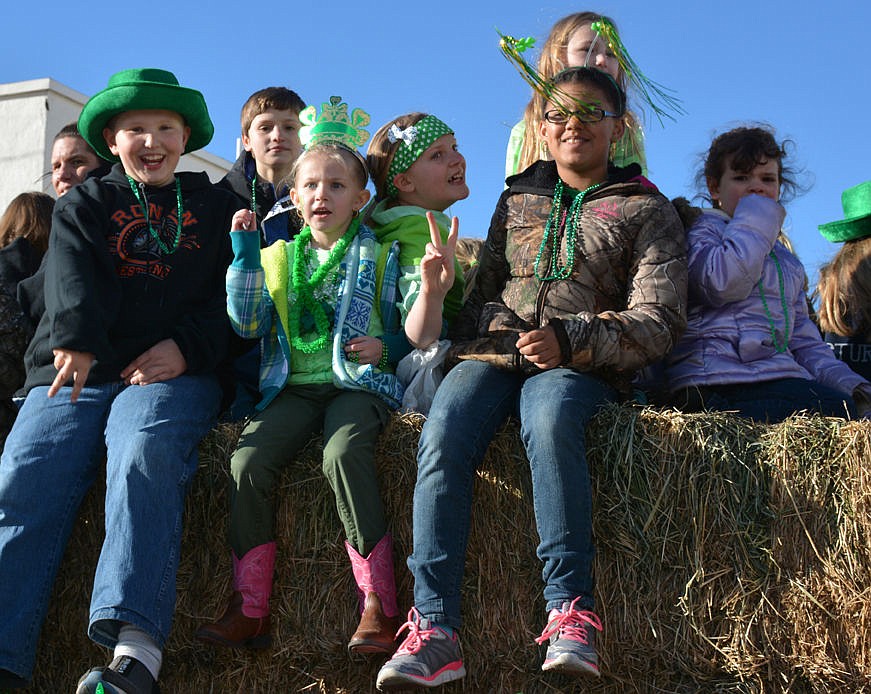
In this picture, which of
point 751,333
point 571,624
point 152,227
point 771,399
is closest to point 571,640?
point 571,624

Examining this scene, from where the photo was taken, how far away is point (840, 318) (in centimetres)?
449

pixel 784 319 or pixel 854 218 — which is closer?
pixel 784 319

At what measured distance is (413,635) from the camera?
9.13ft

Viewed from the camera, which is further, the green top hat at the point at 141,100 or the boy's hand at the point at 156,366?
the green top hat at the point at 141,100

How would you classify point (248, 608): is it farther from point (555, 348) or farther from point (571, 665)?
point (555, 348)

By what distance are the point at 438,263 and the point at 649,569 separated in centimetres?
118

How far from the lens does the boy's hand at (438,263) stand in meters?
3.21

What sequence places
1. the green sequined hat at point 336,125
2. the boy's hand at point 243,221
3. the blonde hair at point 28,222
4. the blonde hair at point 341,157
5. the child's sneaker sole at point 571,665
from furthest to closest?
the blonde hair at point 28,222 → the green sequined hat at point 336,125 → the blonde hair at point 341,157 → the boy's hand at point 243,221 → the child's sneaker sole at point 571,665

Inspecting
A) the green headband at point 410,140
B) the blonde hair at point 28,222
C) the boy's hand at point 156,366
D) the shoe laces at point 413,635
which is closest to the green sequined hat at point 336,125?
the green headband at point 410,140

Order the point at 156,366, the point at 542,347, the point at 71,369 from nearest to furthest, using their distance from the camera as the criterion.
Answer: the point at 542,347 → the point at 71,369 → the point at 156,366

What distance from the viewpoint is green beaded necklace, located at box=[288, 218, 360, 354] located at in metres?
3.49

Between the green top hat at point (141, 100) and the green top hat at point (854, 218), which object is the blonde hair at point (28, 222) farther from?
the green top hat at point (854, 218)

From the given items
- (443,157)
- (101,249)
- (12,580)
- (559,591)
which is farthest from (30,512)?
(443,157)

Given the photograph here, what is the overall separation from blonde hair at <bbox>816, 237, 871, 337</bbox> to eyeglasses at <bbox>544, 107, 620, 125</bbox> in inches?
67.2
